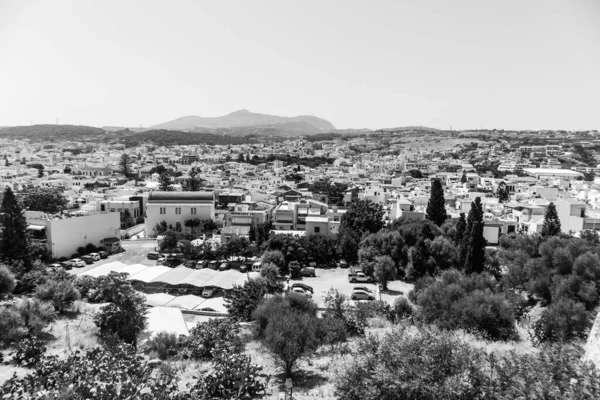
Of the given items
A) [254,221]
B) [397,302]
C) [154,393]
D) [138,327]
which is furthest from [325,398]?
[254,221]

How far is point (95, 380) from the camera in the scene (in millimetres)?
6566

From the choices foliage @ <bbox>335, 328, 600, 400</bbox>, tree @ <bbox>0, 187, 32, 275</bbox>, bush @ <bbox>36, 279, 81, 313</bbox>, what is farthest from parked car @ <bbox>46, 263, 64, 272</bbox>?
foliage @ <bbox>335, 328, 600, 400</bbox>

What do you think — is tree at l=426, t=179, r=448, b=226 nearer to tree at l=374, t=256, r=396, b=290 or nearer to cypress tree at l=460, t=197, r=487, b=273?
cypress tree at l=460, t=197, r=487, b=273

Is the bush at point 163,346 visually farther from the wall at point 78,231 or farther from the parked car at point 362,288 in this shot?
the wall at point 78,231

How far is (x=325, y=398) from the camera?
23.2ft

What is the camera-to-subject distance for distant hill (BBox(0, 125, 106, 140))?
150875 millimetres

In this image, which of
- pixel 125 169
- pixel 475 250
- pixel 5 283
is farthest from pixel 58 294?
pixel 125 169

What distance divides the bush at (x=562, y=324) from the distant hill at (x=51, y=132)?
6519 inches

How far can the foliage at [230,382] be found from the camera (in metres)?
6.74

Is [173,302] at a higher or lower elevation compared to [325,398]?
lower

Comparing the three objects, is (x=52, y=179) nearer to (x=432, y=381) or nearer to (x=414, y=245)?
(x=414, y=245)

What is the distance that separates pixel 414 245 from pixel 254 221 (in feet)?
36.3

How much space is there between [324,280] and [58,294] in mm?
12446

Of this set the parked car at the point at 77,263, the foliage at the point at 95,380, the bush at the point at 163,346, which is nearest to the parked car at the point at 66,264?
the parked car at the point at 77,263
